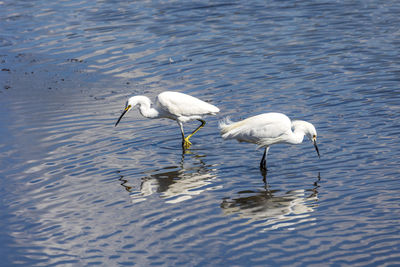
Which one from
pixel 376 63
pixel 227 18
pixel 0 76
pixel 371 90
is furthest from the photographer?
pixel 227 18

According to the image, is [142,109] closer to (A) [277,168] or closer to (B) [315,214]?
(A) [277,168]

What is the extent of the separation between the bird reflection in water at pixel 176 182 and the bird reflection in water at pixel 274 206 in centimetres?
62

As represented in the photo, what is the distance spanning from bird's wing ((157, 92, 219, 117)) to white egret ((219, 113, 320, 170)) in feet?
4.57

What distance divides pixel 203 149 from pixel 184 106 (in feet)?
2.84

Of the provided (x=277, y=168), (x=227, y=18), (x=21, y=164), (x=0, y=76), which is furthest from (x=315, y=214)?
(x=227, y=18)

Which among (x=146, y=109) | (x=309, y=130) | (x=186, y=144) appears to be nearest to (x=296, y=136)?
(x=309, y=130)

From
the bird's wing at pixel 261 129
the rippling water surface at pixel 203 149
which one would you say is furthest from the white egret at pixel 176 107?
the bird's wing at pixel 261 129

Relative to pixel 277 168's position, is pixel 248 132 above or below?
above

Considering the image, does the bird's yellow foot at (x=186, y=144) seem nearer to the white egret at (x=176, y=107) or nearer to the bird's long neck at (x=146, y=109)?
the white egret at (x=176, y=107)

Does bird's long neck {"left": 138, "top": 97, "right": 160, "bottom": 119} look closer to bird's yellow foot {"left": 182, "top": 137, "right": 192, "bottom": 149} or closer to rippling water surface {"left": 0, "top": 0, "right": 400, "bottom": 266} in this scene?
rippling water surface {"left": 0, "top": 0, "right": 400, "bottom": 266}

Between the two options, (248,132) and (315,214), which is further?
(248,132)

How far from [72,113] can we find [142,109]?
2.11m

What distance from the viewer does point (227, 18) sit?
1956 centimetres

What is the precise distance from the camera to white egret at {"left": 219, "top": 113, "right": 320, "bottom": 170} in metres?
8.74
